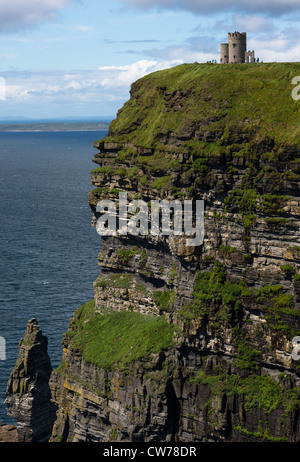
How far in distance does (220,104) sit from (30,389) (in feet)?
145

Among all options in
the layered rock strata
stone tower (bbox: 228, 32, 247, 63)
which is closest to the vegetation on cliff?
stone tower (bbox: 228, 32, 247, 63)

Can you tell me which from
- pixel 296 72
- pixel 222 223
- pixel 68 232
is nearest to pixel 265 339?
pixel 222 223

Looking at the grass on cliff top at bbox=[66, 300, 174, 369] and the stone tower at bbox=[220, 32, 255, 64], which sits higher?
the stone tower at bbox=[220, 32, 255, 64]

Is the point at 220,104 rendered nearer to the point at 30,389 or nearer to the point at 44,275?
the point at 30,389

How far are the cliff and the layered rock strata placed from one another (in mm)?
7292

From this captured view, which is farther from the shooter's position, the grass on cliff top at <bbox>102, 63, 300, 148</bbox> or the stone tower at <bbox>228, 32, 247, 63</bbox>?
the stone tower at <bbox>228, 32, 247, 63</bbox>

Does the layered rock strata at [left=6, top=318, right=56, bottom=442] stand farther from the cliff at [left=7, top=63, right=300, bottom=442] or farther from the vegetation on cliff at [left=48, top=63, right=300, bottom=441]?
the vegetation on cliff at [left=48, top=63, right=300, bottom=441]

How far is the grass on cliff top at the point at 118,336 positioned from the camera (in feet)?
257

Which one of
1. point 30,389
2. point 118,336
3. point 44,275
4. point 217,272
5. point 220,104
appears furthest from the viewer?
point 44,275

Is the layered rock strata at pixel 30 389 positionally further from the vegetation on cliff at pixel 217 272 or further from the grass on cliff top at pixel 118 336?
the vegetation on cliff at pixel 217 272

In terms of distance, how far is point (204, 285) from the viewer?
74.2 metres

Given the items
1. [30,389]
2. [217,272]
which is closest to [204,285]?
[217,272]

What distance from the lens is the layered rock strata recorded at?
94.9 meters

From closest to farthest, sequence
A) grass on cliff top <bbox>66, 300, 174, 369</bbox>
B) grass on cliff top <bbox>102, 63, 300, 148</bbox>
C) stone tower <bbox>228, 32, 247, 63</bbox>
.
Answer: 1. grass on cliff top <bbox>102, 63, 300, 148</bbox>
2. grass on cliff top <bbox>66, 300, 174, 369</bbox>
3. stone tower <bbox>228, 32, 247, 63</bbox>
